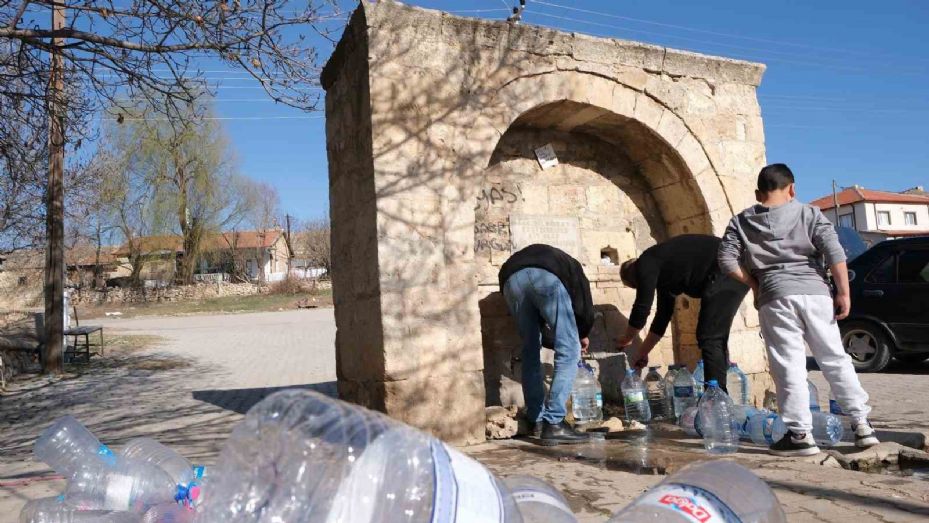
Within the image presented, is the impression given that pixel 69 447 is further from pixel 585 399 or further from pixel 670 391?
pixel 670 391

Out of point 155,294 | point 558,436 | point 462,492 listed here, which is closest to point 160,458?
point 462,492

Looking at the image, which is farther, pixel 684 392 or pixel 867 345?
pixel 867 345

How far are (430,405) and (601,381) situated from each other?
2.10m

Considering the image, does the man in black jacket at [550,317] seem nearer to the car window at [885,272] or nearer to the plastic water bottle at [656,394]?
the plastic water bottle at [656,394]

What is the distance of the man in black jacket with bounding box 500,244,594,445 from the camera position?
16.4 feet

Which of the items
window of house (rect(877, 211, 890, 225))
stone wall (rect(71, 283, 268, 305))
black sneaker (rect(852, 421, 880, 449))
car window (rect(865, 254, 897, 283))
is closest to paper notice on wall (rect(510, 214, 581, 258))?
black sneaker (rect(852, 421, 880, 449))

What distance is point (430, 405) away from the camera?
490 centimetres

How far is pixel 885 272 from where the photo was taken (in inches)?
368

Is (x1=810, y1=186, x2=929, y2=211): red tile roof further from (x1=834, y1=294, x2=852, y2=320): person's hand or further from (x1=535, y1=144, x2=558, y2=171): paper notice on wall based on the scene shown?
(x1=834, y1=294, x2=852, y2=320): person's hand

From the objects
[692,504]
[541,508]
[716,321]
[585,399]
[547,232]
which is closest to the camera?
[692,504]

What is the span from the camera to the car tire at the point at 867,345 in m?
9.16

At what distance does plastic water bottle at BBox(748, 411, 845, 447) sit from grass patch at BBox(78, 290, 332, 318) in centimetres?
3025

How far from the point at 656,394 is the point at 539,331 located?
1.70 meters

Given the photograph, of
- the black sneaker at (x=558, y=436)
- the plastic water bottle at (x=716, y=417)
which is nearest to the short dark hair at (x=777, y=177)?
the plastic water bottle at (x=716, y=417)
